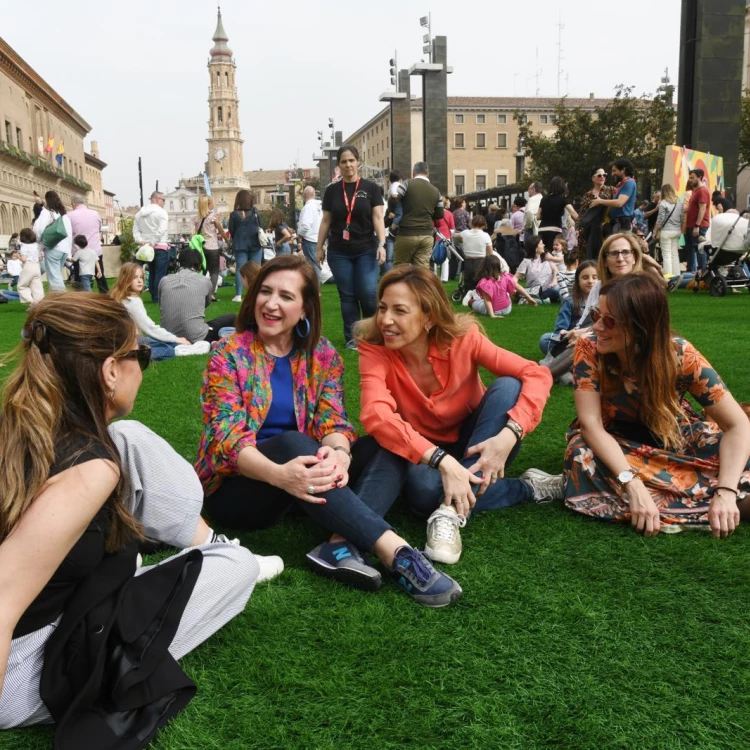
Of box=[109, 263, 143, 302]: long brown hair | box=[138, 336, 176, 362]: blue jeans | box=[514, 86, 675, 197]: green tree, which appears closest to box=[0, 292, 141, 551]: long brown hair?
box=[109, 263, 143, 302]: long brown hair

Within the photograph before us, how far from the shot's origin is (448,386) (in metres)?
3.30

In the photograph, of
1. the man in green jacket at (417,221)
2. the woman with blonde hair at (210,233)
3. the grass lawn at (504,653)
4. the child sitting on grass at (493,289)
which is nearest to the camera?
the grass lawn at (504,653)

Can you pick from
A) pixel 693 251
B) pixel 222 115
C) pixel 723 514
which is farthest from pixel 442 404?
pixel 222 115

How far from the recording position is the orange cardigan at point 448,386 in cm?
316

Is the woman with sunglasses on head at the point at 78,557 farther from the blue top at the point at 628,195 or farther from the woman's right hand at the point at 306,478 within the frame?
the blue top at the point at 628,195

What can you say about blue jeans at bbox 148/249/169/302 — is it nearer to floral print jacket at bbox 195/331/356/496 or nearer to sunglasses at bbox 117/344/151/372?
floral print jacket at bbox 195/331/356/496

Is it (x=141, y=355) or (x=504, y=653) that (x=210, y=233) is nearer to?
(x=141, y=355)

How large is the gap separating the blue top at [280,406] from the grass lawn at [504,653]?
0.47 m

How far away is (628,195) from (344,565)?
8.42 meters

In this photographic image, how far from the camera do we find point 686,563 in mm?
2771

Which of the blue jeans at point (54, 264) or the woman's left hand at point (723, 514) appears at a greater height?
the blue jeans at point (54, 264)

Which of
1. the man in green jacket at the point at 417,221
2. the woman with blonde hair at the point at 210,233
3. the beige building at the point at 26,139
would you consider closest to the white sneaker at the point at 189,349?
the man in green jacket at the point at 417,221

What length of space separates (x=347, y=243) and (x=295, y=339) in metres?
4.24

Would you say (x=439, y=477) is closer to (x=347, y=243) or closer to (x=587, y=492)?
(x=587, y=492)
